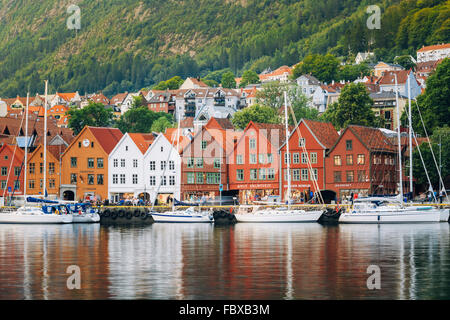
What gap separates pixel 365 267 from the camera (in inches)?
1620

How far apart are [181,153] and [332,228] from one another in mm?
43615

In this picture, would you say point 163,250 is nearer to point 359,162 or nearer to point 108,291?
point 108,291

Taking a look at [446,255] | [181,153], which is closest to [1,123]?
[181,153]

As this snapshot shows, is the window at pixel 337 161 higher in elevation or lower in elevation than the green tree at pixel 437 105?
lower

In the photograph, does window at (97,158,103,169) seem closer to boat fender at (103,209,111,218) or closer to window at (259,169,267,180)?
boat fender at (103,209,111,218)

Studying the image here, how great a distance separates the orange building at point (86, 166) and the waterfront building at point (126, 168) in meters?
1.18

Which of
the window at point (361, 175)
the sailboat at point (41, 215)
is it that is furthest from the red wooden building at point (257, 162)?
the sailboat at point (41, 215)

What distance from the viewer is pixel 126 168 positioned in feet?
381

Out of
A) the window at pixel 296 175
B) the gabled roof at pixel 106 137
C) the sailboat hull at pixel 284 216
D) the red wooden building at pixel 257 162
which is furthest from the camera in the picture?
the gabled roof at pixel 106 137

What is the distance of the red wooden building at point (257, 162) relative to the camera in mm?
109250

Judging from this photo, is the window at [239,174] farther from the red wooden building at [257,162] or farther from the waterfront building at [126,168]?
the waterfront building at [126,168]

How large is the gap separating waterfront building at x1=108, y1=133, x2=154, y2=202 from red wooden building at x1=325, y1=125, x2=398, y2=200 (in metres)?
30.4
